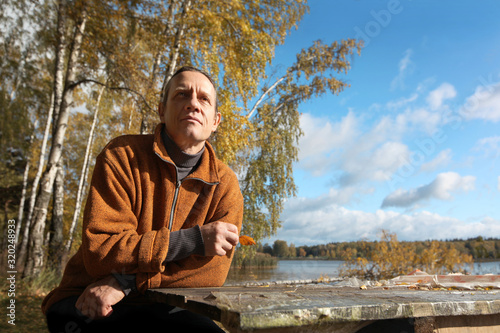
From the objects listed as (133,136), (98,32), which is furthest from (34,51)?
(133,136)

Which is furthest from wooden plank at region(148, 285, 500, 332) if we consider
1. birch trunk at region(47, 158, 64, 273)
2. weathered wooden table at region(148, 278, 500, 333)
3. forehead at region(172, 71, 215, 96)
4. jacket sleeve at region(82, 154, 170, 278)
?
birch trunk at region(47, 158, 64, 273)

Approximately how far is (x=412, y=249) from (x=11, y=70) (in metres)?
13.3

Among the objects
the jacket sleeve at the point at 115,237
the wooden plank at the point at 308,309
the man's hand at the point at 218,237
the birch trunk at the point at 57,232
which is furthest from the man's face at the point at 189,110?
the birch trunk at the point at 57,232

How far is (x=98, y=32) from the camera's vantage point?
25.7 feet

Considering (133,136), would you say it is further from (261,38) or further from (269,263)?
(269,263)

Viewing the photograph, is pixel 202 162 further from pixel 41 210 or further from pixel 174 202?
pixel 41 210

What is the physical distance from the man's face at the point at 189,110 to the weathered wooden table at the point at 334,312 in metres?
0.83

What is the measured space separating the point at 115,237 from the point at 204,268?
0.40 metres

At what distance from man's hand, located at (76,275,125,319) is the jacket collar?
577 mm

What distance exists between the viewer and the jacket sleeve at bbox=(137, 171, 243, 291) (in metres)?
1.42

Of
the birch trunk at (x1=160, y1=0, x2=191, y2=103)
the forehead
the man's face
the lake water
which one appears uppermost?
the birch trunk at (x1=160, y1=0, x2=191, y2=103)

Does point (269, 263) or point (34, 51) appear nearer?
point (34, 51)

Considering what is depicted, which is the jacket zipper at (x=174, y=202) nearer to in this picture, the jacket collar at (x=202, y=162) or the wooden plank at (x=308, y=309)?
the jacket collar at (x=202, y=162)

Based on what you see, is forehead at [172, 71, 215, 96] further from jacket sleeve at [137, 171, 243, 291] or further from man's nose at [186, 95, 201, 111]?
jacket sleeve at [137, 171, 243, 291]
